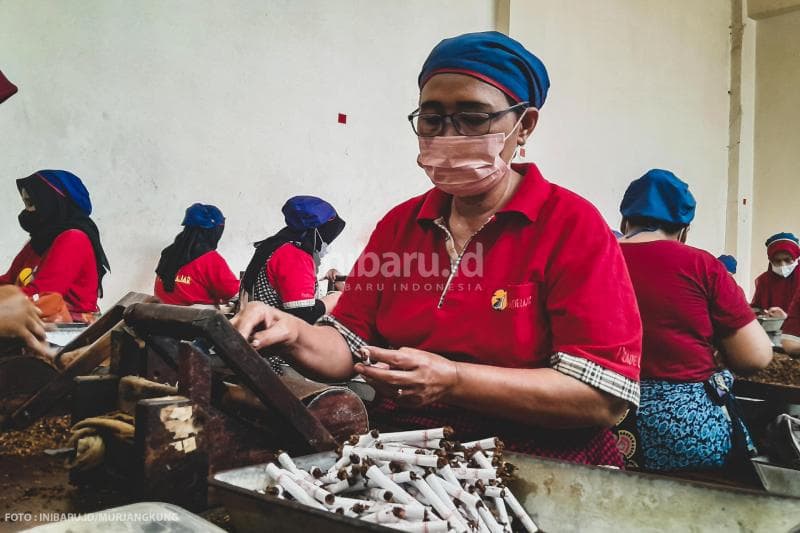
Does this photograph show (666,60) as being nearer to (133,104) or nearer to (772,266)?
(772,266)

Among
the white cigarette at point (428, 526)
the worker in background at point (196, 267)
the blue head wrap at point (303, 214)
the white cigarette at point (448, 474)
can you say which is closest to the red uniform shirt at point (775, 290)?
the blue head wrap at point (303, 214)

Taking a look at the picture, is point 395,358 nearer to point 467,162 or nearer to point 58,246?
point 467,162

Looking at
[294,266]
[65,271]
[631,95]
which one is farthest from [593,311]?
[631,95]

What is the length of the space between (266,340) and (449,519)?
72 cm

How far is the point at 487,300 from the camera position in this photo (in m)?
1.42

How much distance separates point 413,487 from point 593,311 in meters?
0.56

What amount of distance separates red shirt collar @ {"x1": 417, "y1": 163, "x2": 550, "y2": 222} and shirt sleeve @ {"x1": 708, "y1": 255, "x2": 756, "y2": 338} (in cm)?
125

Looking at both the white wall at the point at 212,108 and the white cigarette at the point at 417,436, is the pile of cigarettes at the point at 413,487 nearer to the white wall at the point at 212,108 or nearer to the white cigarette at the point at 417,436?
the white cigarette at the point at 417,436

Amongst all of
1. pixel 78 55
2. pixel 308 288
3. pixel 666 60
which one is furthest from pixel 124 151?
pixel 666 60

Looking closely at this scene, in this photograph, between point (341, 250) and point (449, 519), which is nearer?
point (449, 519)

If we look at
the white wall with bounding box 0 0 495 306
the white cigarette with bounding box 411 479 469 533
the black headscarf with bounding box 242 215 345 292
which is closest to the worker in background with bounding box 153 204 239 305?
the white wall with bounding box 0 0 495 306

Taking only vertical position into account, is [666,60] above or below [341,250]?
above

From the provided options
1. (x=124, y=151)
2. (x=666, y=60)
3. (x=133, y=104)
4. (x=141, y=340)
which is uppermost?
(x=666, y=60)

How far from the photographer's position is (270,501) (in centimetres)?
81
